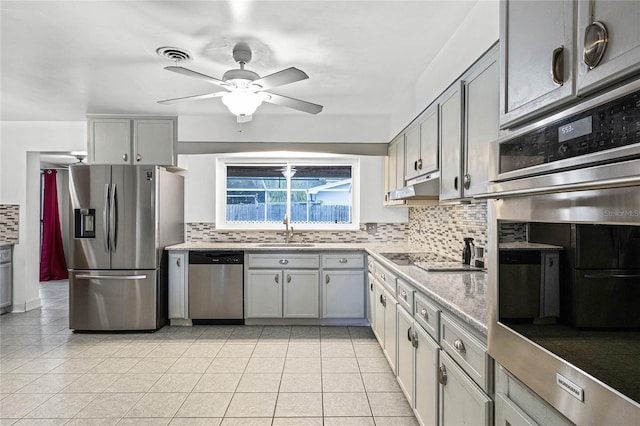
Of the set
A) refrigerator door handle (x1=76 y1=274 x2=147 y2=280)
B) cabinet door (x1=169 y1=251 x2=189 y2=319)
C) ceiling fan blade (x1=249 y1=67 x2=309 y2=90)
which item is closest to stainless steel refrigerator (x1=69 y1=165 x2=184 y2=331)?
refrigerator door handle (x1=76 y1=274 x2=147 y2=280)

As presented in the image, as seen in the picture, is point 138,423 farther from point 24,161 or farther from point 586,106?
point 24,161

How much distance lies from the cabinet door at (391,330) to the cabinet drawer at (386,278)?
0.05 metres

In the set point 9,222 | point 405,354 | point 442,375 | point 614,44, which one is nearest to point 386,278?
point 405,354

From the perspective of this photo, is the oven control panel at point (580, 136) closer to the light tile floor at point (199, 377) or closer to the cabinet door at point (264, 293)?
the light tile floor at point (199, 377)

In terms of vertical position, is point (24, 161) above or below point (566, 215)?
above

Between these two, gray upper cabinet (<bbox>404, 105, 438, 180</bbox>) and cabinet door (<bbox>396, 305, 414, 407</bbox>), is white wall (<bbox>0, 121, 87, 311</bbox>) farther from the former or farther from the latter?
cabinet door (<bbox>396, 305, 414, 407</bbox>)

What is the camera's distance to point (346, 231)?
4914 mm

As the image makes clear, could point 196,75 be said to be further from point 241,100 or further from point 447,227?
point 447,227

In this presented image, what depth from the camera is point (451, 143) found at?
241 centimetres

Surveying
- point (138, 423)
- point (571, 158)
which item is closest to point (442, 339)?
point (571, 158)

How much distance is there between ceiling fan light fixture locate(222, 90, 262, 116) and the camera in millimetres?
2703

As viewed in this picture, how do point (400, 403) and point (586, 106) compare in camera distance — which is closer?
point (586, 106)

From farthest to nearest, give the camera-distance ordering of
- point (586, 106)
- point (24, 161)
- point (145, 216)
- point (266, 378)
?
point (24, 161) < point (145, 216) < point (266, 378) < point (586, 106)

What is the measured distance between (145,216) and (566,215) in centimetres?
400
